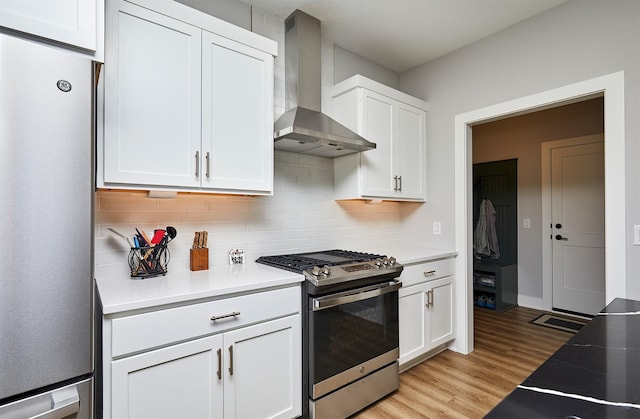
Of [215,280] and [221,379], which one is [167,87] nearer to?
[215,280]

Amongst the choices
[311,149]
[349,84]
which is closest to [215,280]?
[311,149]

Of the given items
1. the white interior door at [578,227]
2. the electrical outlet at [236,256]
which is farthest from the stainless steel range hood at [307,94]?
the white interior door at [578,227]

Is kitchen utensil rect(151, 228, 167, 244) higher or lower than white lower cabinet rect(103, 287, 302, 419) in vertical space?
higher

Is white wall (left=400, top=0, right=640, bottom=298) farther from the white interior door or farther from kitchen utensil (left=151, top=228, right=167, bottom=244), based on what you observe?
kitchen utensil (left=151, top=228, right=167, bottom=244)

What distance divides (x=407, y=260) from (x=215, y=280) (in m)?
1.42

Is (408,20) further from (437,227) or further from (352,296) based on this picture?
(352,296)

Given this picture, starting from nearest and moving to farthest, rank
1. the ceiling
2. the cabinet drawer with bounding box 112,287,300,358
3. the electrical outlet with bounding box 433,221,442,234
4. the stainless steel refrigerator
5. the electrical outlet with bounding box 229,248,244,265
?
the stainless steel refrigerator, the cabinet drawer with bounding box 112,287,300,358, the electrical outlet with bounding box 229,248,244,265, the ceiling, the electrical outlet with bounding box 433,221,442,234

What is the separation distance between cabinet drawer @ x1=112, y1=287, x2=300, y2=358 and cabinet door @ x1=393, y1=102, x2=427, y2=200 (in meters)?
1.62

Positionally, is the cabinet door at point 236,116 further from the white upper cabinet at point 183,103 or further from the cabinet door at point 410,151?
the cabinet door at point 410,151

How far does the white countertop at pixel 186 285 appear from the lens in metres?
1.31

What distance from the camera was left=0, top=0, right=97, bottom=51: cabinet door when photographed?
1.02m

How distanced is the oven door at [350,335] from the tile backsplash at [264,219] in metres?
0.73

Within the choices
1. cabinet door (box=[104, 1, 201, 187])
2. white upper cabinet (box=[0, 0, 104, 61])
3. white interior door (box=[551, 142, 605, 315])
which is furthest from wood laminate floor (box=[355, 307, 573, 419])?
white upper cabinet (box=[0, 0, 104, 61])

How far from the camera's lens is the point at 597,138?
3.75m
